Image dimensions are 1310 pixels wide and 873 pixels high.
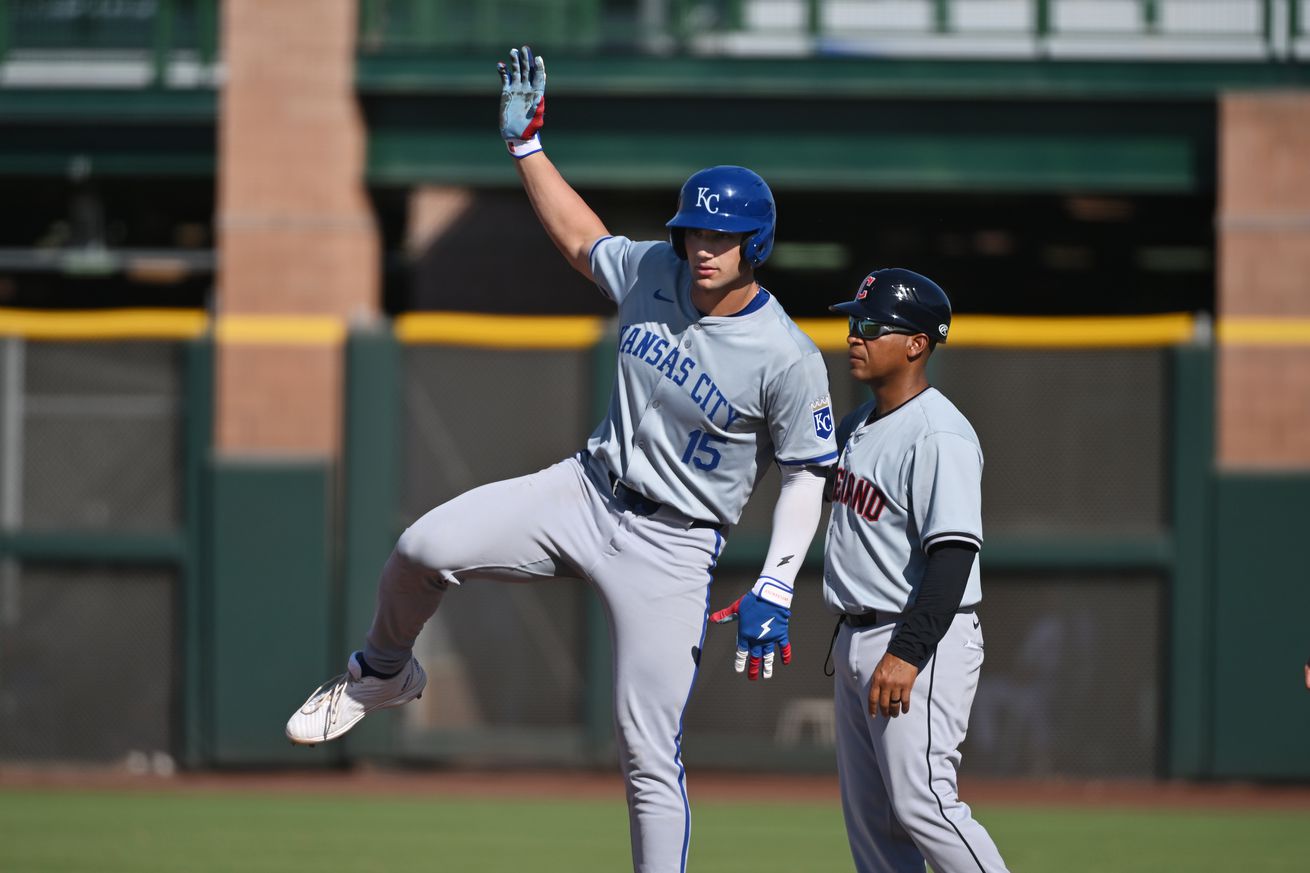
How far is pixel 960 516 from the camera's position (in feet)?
14.9

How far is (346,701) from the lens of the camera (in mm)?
5293

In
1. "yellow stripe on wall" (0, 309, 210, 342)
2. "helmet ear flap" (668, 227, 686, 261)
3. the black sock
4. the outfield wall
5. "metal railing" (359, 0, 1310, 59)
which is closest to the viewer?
"helmet ear flap" (668, 227, 686, 261)

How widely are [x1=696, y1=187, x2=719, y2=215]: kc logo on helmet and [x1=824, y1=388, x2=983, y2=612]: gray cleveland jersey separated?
76 cm

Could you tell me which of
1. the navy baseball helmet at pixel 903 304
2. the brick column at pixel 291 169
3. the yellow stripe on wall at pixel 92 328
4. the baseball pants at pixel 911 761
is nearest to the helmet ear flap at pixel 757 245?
the navy baseball helmet at pixel 903 304

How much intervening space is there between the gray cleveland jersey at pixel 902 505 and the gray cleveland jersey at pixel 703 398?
0.22 meters

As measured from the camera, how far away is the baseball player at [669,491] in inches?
191

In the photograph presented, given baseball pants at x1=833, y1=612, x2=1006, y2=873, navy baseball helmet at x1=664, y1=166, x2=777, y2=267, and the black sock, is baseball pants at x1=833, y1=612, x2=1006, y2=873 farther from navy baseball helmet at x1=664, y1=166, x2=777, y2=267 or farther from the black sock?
the black sock

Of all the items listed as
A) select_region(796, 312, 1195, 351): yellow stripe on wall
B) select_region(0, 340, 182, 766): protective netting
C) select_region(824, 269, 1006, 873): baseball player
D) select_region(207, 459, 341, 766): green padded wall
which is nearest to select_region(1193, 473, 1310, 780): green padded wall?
select_region(796, 312, 1195, 351): yellow stripe on wall

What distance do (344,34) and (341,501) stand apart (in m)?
3.35

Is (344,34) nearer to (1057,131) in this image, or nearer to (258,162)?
(258,162)

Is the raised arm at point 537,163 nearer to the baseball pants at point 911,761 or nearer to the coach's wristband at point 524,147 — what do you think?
the coach's wristband at point 524,147

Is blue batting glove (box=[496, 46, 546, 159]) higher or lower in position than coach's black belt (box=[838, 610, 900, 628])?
higher

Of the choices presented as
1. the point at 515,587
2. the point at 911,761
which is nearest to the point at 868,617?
the point at 911,761

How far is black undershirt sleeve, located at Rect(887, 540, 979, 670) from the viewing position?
4469mm
